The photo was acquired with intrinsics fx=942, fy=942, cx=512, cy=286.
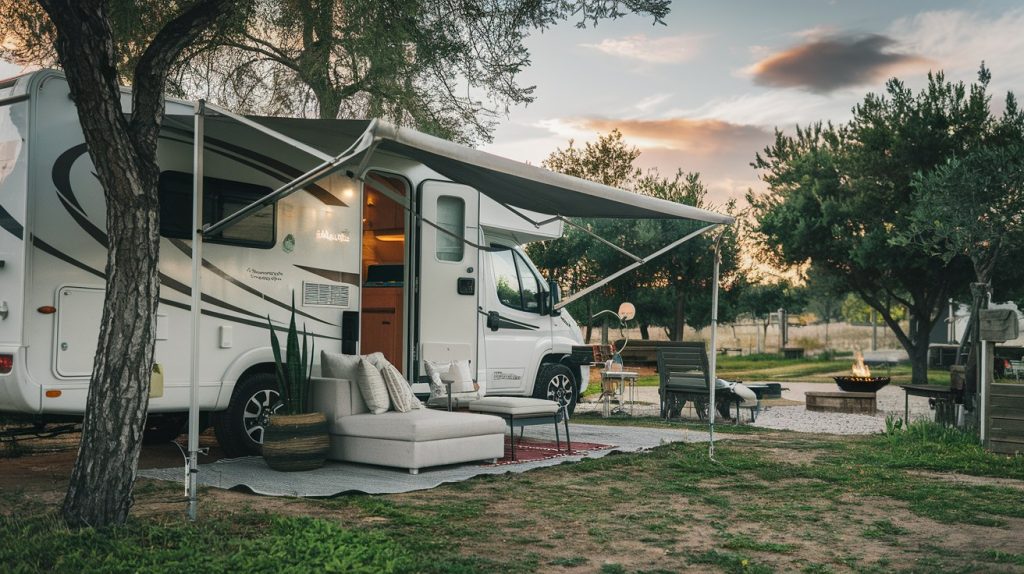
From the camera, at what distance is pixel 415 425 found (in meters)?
6.86

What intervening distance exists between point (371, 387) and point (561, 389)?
375cm

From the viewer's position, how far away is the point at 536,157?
28.3 m

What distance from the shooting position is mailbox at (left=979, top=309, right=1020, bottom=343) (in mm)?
8125

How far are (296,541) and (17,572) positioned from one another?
1146mm

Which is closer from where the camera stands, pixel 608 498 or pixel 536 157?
pixel 608 498

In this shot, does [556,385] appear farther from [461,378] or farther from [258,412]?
[258,412]

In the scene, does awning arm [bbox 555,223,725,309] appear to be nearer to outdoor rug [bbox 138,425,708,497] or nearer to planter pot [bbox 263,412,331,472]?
outdoor rug [bbox 138,425,708,497]

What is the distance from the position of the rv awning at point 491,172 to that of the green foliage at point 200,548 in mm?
2038

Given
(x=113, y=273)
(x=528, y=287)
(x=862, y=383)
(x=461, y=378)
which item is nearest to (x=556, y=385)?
(x=528, y=287)

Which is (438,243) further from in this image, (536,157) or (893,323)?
(536,157)

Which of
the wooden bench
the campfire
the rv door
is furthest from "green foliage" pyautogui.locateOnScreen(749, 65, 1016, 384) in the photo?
the rv door

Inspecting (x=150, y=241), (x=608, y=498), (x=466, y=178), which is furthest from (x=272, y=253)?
(x=608, y=498)

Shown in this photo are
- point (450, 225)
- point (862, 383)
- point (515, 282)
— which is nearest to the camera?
point (450, 225)

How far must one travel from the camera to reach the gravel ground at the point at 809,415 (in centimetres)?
1119
